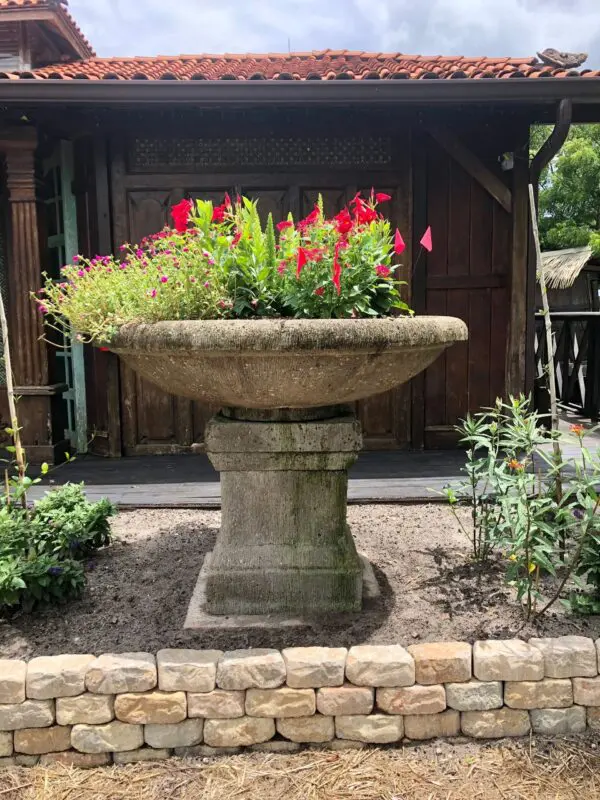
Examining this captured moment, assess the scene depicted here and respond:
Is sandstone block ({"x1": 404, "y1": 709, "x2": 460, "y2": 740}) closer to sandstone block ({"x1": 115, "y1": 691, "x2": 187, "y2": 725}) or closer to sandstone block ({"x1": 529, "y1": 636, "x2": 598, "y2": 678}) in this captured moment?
sandstone block ({"x1": 529, "y1": 636, "x2": 598, "y2": 678})

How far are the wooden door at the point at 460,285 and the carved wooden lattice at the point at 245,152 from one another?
68 cm

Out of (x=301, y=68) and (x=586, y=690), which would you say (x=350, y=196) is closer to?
(x=301, y=68)

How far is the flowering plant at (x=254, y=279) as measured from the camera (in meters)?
2.38

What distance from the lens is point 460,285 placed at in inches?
233

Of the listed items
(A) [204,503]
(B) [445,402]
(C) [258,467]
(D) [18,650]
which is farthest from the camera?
(B) [445,402]

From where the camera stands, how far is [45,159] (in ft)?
19.3

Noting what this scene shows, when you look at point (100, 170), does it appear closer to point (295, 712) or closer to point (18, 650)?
point (18, 650)

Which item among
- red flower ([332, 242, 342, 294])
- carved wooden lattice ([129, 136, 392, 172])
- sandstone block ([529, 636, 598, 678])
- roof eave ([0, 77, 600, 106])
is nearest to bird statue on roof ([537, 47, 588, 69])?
roof eave ([0, 77, 600, 106])

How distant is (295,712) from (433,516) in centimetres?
205

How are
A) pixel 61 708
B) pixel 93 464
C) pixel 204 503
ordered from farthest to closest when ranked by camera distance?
pixel 93 464 < pixel 204 503 < pixel 61 708

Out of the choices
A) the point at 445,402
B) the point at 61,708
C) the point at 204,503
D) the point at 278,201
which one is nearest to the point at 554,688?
the point at 61,708

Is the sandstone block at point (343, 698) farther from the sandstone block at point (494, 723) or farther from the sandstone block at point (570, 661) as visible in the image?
the sandstone block at point (570, 661)

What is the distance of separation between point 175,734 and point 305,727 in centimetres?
43

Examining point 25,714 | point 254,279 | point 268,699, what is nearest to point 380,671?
point 268,699
